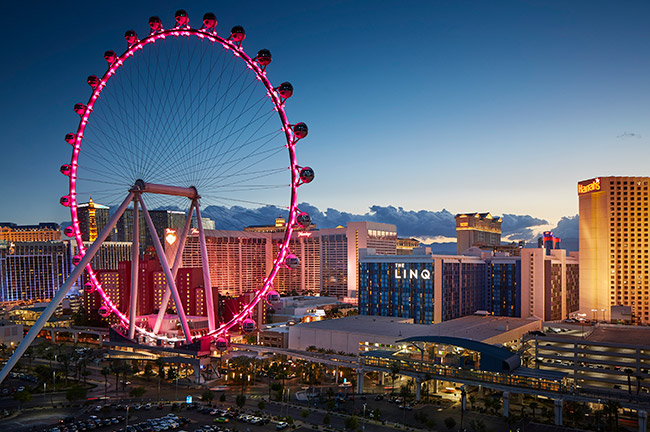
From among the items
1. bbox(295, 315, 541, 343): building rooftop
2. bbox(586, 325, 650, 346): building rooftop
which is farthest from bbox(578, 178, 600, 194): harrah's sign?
bbox(586, 325, 650, 346): building rooftop

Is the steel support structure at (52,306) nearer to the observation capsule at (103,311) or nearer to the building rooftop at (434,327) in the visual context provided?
the observation capsule at (103,311)

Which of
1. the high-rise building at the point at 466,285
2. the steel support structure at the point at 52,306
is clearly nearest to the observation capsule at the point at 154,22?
the steel support structure at the point at 52,306

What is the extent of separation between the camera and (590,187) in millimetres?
95938

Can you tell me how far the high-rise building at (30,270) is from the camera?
497ft

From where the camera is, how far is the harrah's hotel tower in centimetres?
9169

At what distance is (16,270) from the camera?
153250 millimetres

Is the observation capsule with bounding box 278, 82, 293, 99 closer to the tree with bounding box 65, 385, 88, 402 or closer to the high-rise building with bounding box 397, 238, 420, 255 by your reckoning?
the tree with bounding box 65, 385, 88, 402

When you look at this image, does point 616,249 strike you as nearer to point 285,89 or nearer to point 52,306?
point 285,89

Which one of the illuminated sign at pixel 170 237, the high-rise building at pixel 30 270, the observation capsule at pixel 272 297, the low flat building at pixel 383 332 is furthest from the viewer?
the high-rise building at pixel 30 270

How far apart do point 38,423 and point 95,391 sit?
12192 mm

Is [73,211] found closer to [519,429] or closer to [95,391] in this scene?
[95,391]

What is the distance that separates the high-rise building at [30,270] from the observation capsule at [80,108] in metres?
122

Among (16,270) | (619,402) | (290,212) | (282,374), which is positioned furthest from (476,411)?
(16,270)

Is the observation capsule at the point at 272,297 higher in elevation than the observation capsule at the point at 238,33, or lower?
lower
